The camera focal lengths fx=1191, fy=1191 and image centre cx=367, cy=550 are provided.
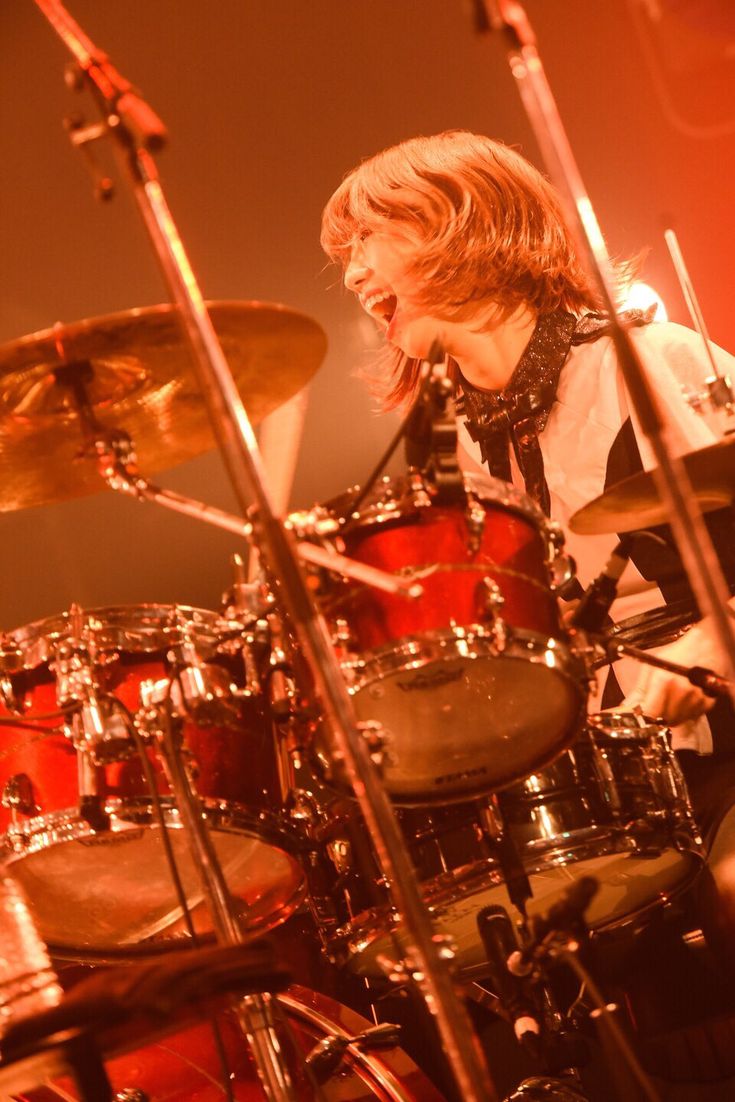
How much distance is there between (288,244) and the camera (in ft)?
11.2

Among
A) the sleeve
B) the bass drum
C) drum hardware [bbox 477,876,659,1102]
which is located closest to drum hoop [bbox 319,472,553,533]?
drum hardware [bbox 477,876,659,1102]

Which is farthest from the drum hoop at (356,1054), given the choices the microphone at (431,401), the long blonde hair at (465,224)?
the long blonde hair at (465,224)

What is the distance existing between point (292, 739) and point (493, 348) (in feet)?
4.92

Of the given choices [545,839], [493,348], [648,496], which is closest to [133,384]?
[648,496]

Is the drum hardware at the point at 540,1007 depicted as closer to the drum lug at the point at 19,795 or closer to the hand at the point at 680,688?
the hand at the point at 680,688

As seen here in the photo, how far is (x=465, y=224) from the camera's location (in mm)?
3004

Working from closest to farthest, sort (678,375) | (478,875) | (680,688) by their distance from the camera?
1. (478,875)
2. (680,688)
3. (678,375)

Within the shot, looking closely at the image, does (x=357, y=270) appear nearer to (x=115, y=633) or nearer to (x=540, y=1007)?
(x=115, y=633)

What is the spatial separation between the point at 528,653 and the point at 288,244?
2.09 meters

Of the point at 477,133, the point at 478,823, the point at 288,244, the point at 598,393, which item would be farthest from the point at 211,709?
the point at 477,133

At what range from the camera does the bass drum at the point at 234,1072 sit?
6.26 feet

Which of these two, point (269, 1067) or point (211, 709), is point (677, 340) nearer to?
point (211, 709)

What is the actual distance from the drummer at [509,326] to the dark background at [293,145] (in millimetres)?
205

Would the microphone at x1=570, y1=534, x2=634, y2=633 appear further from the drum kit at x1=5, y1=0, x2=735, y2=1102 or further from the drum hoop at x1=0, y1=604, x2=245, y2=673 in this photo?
the drum hoop at x1=0, y1=604, x2=245, y2=673
